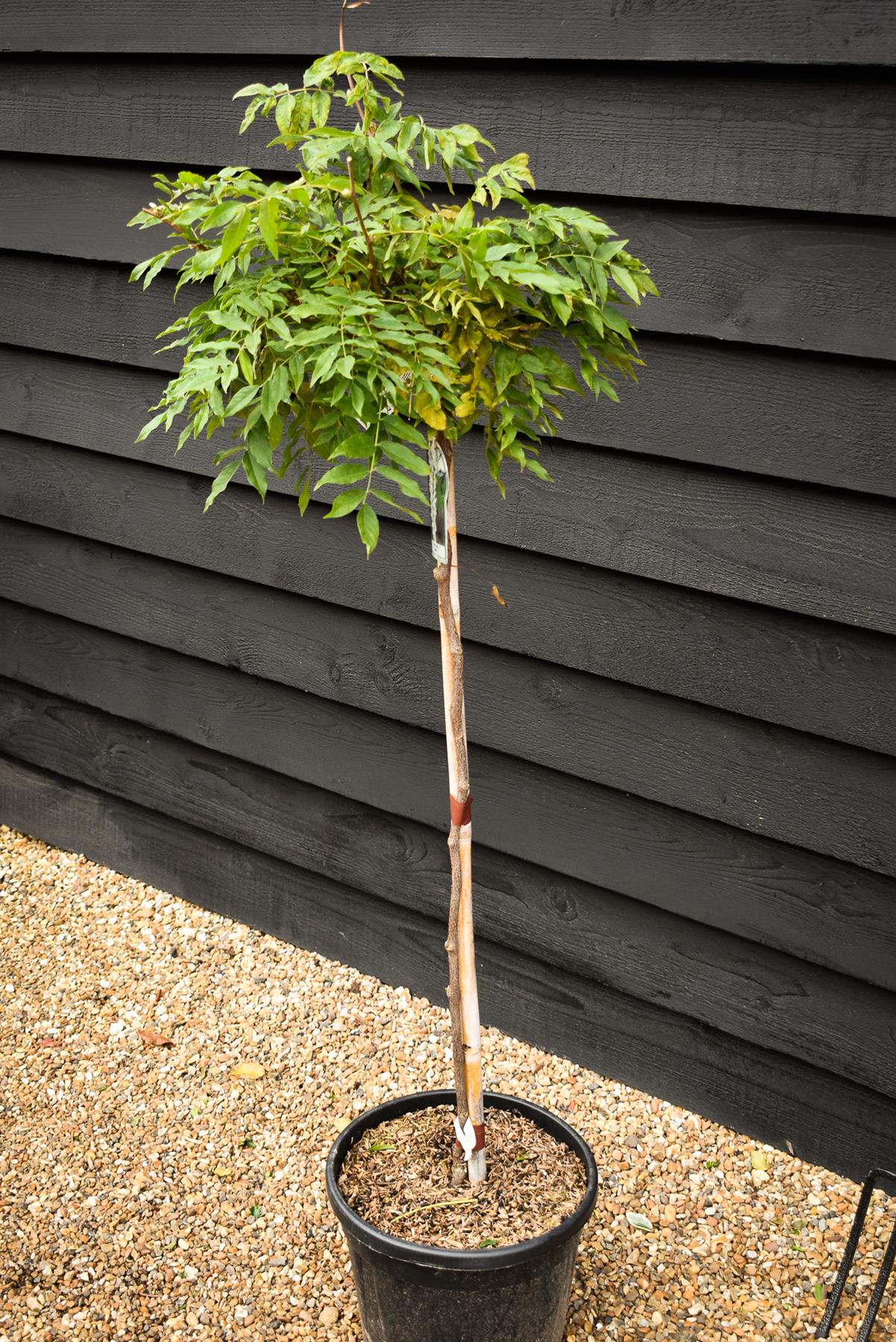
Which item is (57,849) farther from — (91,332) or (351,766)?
(91,332)

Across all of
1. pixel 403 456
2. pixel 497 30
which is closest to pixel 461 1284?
pixel 403 456

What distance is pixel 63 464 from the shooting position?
3.06 metres

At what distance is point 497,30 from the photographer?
2113 millimetres

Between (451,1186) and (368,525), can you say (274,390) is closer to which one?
(368,525)

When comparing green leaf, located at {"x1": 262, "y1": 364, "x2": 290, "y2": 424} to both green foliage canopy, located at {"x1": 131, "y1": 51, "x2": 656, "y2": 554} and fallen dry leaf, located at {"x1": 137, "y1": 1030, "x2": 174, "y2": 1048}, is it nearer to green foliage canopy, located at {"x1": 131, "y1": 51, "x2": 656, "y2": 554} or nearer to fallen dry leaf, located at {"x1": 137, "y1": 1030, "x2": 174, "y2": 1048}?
green foliage canopy, located at {"x1": 131, "y1": 51, "x2": 656, "y2": 554}

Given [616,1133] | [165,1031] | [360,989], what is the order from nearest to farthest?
[616,1133] < [165,1031] < [360,989]

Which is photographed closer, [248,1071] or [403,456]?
[403,456]

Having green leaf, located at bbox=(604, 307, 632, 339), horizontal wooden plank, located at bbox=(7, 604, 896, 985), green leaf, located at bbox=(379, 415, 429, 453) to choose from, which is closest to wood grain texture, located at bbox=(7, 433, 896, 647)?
horizontal wooden plank, located at bbox=(7, 604, 896, 985)

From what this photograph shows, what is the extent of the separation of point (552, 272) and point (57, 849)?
2.71m

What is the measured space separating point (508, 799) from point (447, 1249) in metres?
1.07

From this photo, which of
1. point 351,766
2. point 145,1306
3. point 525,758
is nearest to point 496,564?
point 525,758

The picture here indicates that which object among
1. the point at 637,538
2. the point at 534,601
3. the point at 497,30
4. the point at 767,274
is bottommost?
the point at 534,601

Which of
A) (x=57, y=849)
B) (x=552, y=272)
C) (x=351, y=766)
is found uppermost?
(x=552, y=272)

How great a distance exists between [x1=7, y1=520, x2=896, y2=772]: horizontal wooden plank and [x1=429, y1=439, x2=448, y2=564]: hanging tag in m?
0.78
